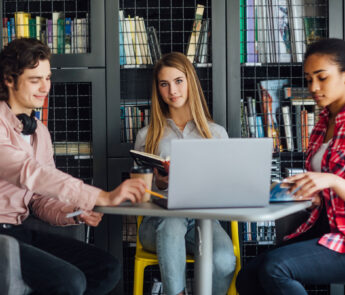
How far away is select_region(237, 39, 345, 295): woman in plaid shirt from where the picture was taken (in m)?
1.76

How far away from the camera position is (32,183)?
1711 mm

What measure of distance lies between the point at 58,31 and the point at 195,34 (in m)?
0.76

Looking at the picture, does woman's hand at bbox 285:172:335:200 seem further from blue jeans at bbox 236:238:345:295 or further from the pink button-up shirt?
the pink button-up shirt

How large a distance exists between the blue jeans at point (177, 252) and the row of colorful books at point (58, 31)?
1.13m

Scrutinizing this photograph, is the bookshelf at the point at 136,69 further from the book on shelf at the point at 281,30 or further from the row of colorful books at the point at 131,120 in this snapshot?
the book on shelf at the point at 281,30

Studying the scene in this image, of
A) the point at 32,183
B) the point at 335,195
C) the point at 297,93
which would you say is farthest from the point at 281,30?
the point at 32,183

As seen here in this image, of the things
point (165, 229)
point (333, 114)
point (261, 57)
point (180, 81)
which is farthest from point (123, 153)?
point (333, 114)

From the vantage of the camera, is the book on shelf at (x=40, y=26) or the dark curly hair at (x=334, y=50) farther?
the book on shelf at (x=40, y=26)

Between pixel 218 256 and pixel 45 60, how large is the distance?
3.67 feet

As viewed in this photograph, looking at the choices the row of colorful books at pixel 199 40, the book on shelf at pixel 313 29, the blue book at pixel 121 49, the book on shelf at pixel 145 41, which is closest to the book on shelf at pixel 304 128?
the book on shelf at pixel 313 29

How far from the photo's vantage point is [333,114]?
6.91 feet

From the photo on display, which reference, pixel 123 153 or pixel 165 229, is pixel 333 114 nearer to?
pixel 165 229

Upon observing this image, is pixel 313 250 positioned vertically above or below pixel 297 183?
below

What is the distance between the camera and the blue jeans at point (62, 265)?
172 centimetres
